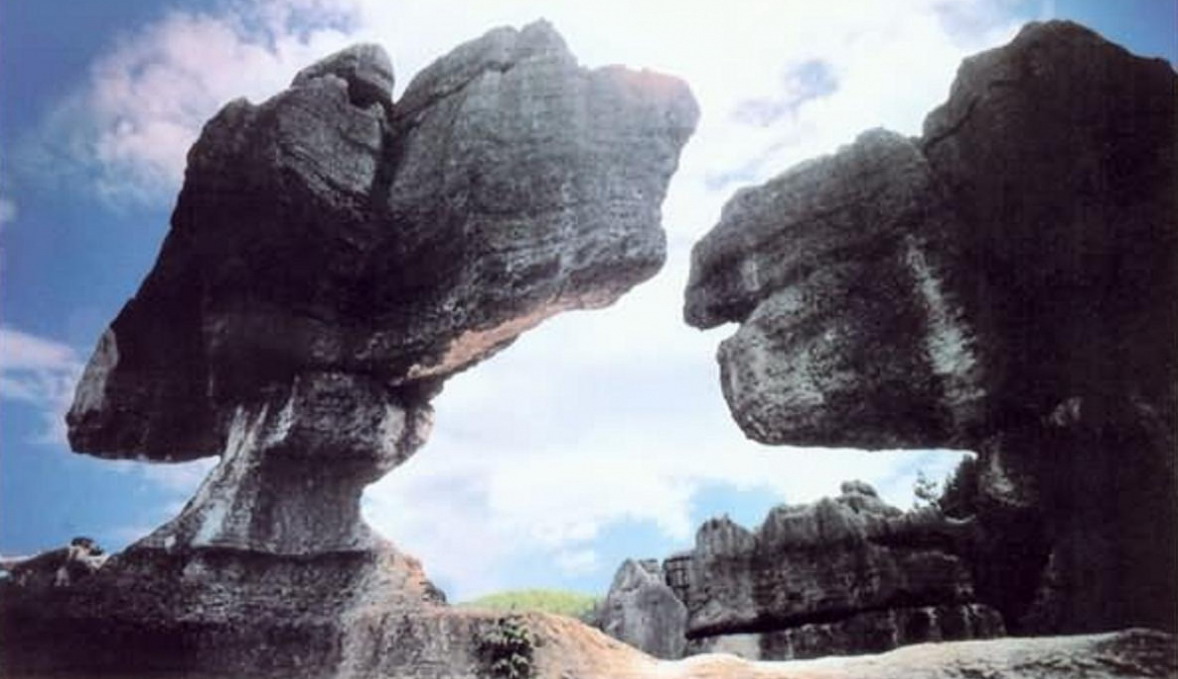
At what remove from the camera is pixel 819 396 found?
31.6 ft

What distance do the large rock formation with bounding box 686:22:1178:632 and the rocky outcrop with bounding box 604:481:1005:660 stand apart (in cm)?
65

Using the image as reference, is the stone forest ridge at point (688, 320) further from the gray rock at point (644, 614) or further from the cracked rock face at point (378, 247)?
the gray rock at point (644, 614)

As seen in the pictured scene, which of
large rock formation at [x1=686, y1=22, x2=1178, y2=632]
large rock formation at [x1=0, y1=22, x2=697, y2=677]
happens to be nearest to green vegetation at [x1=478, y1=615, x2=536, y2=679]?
large rock formation at [x1=0, y1=22, x2=697, y2=677]

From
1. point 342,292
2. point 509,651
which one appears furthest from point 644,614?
point 342,292

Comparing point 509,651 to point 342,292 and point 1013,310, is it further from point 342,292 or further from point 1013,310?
point 342,292

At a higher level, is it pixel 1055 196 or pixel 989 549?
pixel 1055 196

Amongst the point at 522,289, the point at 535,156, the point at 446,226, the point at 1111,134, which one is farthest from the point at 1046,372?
the point at 446,226

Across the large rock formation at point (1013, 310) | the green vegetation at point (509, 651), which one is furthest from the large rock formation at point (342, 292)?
the large rock formation at point (1013, 310)

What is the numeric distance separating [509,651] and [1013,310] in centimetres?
646

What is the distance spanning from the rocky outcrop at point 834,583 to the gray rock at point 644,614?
8234 millimetres

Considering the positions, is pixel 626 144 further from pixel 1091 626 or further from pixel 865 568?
pixel 1091 626

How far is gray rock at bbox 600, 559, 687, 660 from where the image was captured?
53.9 ft

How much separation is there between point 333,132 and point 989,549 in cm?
1186

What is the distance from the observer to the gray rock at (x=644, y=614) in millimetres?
16422
